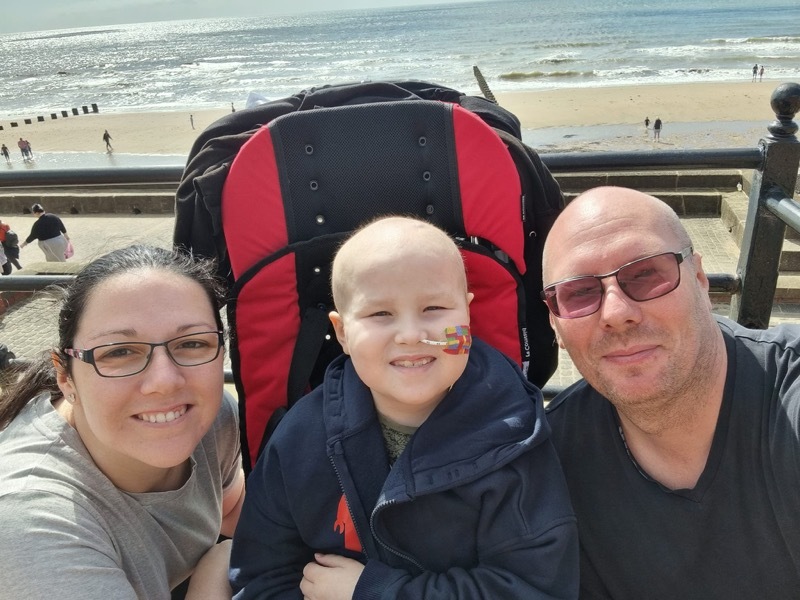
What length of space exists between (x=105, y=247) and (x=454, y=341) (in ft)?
4.81

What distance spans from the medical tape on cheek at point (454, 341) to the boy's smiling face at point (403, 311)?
0.04ft

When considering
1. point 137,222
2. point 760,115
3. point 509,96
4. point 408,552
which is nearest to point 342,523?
point 408,552

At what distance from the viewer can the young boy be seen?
152 centimetres

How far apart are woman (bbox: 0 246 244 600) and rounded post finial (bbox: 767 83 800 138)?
1.90 metres

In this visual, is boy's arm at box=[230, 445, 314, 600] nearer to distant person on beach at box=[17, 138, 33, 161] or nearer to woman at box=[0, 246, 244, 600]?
woman at box=[0, 246, 244, 600]

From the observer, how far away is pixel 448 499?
158 centimetres

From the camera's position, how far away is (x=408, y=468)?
1.58 m

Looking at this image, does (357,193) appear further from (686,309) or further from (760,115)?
(760,115)

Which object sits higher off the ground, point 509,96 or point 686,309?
point 686,309

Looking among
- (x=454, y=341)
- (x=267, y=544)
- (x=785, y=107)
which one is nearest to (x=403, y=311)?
(x=454, y=341)

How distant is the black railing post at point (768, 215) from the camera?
2035 mm

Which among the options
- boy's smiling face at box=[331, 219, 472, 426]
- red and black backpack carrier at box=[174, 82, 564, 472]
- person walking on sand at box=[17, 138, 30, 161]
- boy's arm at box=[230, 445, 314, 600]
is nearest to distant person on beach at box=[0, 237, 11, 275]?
red and black backpack carrier at box=[174, 82, 564, 472]

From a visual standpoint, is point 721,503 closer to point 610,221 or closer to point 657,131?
point 610,221

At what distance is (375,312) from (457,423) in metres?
0.37
